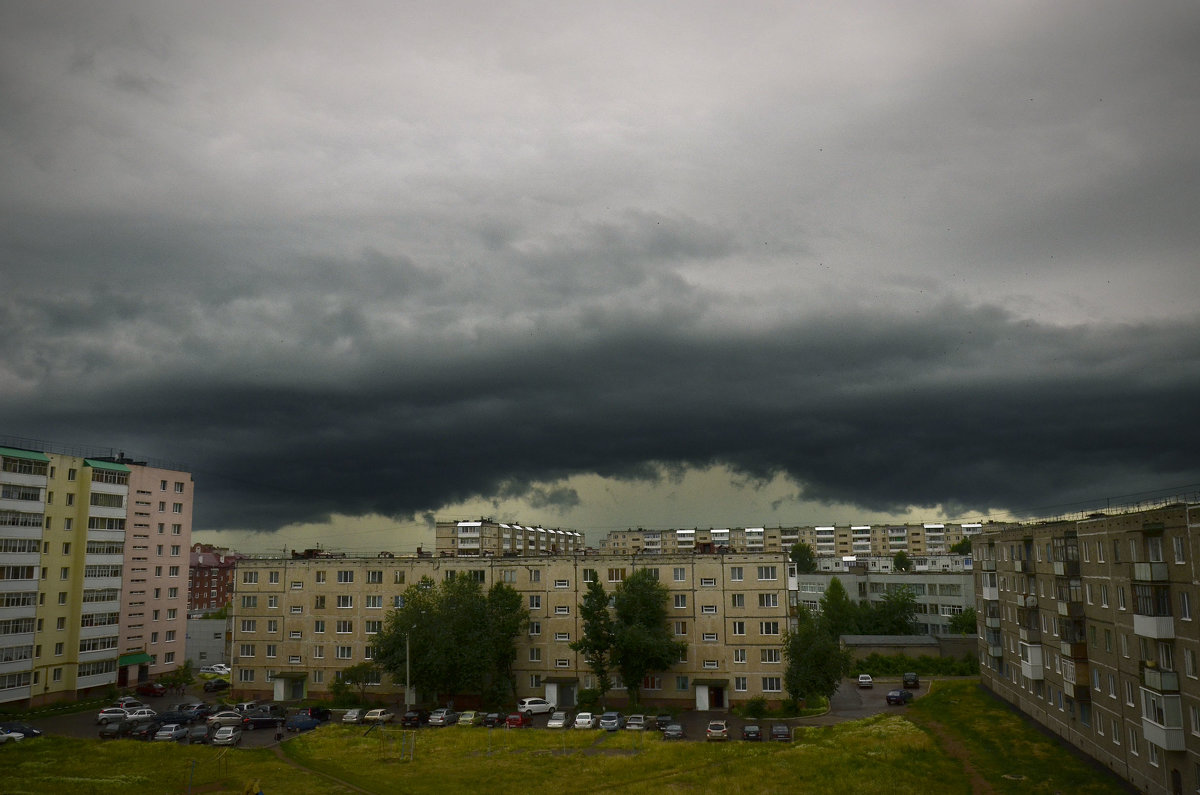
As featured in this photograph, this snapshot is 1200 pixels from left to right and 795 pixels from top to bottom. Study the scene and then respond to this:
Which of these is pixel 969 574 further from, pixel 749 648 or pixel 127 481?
pixel 127 481

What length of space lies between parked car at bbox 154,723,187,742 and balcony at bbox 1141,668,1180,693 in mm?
76059

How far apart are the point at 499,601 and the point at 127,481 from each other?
Result: 180 feet

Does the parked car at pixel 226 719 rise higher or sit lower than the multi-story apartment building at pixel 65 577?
lower

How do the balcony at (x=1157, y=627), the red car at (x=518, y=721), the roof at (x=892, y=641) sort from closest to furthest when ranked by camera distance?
the balcony at (x=1157, y=627), the red car at (x=518, y=721), the roof at (x=892, y=641)

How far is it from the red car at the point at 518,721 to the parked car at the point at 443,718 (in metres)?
5.92

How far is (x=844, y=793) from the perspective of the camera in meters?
52.8

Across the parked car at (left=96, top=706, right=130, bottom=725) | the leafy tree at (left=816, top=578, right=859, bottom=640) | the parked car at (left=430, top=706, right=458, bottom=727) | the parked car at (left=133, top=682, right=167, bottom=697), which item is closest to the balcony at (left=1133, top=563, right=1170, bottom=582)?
the parked car at (left=430, top=706, right=458, bottom=727)

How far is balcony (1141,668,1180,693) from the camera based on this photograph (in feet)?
161

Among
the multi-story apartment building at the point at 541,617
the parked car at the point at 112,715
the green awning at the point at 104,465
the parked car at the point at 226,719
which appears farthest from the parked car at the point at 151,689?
the green awning at the point at 104,465

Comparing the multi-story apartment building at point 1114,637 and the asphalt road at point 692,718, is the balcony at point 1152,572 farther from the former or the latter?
the asphalt road at point 692,718

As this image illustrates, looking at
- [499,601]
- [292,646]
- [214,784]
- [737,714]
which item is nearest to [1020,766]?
[737,714]

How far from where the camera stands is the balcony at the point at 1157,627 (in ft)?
164

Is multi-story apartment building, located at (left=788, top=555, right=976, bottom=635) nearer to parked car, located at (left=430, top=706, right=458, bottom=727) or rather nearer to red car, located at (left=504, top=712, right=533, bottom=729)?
red car, located at (left=504, top=712, right=533, bottom=729)

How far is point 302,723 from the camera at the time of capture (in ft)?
256
